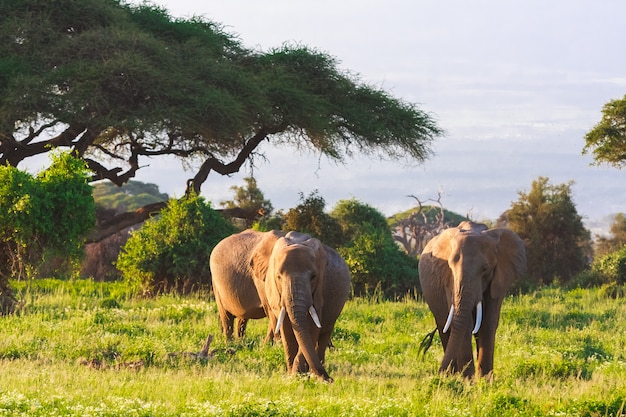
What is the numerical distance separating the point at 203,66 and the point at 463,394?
91.4 feet

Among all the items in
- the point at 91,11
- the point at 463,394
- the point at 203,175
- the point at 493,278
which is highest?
the point at 91,11

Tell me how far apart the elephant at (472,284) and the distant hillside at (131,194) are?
216 feet

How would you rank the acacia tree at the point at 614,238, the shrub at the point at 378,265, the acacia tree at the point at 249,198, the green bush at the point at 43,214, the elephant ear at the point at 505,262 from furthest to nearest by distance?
the acacia tree at the point at 614,238
the acacia tree at the point at 249,198
the shrub at the point at 378,265
the green bush at the point at 43,214
the elephant ear at the point at 505,262

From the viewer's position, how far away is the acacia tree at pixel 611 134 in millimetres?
43906

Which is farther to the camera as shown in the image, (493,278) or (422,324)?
(422,324)

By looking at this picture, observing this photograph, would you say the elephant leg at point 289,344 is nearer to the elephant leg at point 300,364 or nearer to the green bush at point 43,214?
the elephant leg at point 300,364

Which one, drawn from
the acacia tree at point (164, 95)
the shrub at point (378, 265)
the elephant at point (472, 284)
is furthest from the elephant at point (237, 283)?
the acacia tree at point (164, 95)

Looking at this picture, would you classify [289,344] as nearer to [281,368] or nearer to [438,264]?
[281,368]

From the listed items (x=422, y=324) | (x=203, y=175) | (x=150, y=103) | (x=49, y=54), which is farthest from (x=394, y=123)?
(x=422, y=324)

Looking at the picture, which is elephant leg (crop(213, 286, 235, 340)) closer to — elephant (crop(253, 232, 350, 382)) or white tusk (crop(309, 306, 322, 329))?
elephant (crop(253, 232, 350, 382))

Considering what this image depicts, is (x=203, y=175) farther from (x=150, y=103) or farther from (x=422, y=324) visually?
(x=422, y=324)

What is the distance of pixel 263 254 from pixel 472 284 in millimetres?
2940

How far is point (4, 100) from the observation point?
3338cm

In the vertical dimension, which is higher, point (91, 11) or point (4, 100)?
point (91, 11)
